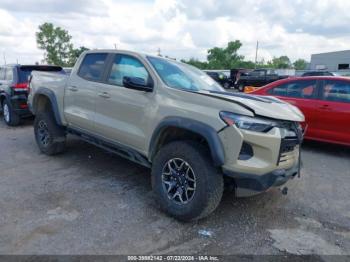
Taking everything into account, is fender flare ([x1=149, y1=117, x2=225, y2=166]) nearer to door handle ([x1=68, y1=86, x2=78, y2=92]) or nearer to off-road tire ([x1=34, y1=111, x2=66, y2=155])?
door handle ([x1=68, y1=86, x2=78, y2=92])

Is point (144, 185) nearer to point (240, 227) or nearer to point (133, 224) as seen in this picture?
point (133, 224)

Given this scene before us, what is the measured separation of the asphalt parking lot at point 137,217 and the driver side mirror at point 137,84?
4.73 feet

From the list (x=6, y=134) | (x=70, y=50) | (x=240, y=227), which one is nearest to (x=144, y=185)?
(x=240, y=227)

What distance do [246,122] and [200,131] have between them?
0.47 metres

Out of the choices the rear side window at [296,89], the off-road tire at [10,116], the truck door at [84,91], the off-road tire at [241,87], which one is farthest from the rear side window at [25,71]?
the off-road tire at [241,87]

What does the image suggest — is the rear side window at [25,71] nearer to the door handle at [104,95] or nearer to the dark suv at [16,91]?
the dark suv at [16,91]

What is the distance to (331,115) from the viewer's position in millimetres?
6215

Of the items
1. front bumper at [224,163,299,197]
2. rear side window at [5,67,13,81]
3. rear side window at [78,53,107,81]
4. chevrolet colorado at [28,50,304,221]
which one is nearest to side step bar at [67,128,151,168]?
chevrolet colorado at [28,50,304,221]

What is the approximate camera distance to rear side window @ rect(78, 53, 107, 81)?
15.7 feet

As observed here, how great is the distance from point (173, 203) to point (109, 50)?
2.56 m

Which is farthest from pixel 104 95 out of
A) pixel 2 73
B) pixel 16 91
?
pixel 2 73

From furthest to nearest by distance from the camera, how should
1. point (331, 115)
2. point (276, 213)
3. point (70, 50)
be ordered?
point (70, 50)
point (331, 115)
point (276, 213)

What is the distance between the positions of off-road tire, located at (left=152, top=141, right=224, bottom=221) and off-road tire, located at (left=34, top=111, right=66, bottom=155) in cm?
277

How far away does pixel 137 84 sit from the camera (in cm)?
381
